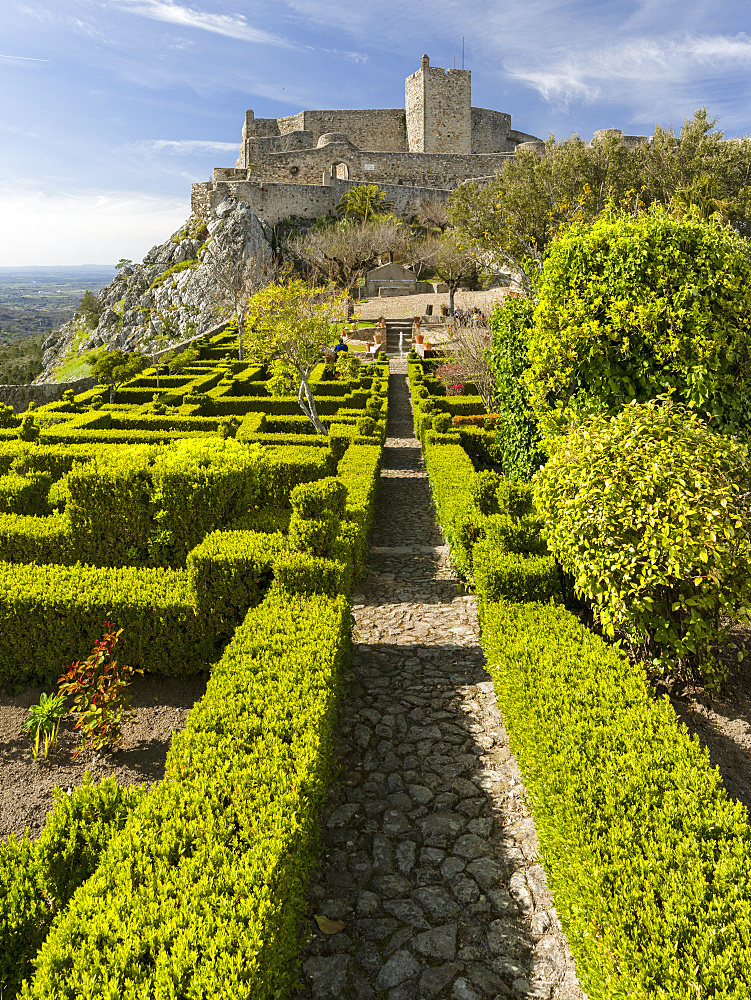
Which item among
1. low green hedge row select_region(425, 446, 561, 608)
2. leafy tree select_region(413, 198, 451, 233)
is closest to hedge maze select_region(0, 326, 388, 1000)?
low green hedge row select_region(425, 446, 561, 608)

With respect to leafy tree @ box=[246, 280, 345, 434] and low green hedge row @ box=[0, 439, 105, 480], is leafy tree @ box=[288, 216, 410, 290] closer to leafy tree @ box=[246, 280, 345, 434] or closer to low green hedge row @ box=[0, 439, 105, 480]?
leafy tree @ box=[246, 280, 345, 434]

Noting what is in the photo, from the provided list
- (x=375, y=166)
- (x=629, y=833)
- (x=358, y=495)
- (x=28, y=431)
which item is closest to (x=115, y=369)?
(x=28, y=431)

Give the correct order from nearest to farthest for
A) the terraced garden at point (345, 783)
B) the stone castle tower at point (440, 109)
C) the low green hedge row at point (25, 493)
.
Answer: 1. the terraced garden at point (345, 783)
2. the low green hedge row at point (25, 493)
3. the stone castle tower at point (440, 109)

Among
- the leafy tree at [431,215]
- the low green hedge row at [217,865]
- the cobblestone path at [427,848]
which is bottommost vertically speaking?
the cobblestone path at [427,848]

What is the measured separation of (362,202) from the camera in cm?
5616

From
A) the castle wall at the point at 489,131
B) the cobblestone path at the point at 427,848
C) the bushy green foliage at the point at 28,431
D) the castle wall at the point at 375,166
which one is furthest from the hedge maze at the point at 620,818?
the castle wall at the point at 489,131

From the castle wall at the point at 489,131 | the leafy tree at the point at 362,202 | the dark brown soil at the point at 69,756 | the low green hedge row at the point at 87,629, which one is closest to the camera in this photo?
the dark brown soil at the point at 69,756

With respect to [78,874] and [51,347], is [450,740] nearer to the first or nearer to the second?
[78,874]

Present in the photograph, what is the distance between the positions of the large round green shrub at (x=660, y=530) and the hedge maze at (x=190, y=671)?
8.17 feet

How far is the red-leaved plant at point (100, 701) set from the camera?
16.7 ft

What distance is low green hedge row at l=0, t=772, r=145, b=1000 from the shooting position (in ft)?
9.56

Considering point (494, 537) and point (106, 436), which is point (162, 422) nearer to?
point (106, 436)

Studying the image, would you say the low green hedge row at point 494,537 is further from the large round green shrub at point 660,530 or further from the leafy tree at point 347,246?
the leafy tree at point 347,246

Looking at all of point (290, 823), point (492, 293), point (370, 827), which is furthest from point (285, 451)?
point (492, 293)
